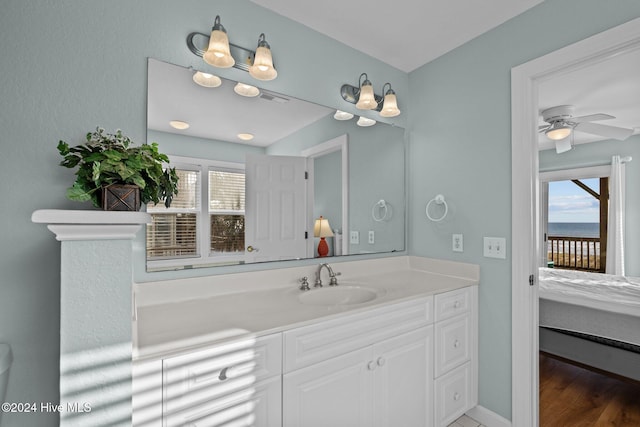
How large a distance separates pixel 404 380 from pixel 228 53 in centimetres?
174

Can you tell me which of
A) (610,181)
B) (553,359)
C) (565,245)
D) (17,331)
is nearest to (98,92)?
(17,331)

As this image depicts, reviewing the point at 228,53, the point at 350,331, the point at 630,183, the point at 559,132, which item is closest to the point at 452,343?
the point at 350,331

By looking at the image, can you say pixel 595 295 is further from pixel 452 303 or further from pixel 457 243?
pixel 452 303

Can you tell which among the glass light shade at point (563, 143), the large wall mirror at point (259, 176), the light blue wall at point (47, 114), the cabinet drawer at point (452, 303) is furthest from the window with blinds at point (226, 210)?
the glass light shade at point (563, 143)

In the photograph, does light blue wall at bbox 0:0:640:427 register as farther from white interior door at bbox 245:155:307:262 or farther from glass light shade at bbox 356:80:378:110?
white interior door at bbox 245:155:307:262

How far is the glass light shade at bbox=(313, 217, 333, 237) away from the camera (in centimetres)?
188

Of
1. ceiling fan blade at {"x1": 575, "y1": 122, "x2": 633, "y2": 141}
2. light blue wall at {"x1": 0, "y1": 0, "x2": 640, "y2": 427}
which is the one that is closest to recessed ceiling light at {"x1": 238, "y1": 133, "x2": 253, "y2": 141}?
light blue wall at {"x1": 0, "y1": 0, "x2": 640, "y2": 427}

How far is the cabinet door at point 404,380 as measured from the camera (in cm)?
140

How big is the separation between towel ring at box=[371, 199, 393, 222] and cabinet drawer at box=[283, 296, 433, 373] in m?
0.70

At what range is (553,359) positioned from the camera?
272 cm

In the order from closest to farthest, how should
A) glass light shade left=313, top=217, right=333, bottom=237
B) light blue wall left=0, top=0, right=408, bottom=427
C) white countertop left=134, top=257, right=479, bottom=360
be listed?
white countertop left=134, top=257, right=479, bottom=360 → light blue wall left=0, top=0, right=408, bottom=427 → glass light shade left=313, top=217, right=333, bottom=237

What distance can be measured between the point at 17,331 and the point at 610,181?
19.6 feet

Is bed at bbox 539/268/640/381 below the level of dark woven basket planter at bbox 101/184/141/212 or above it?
below

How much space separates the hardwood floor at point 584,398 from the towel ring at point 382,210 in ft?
5.07
